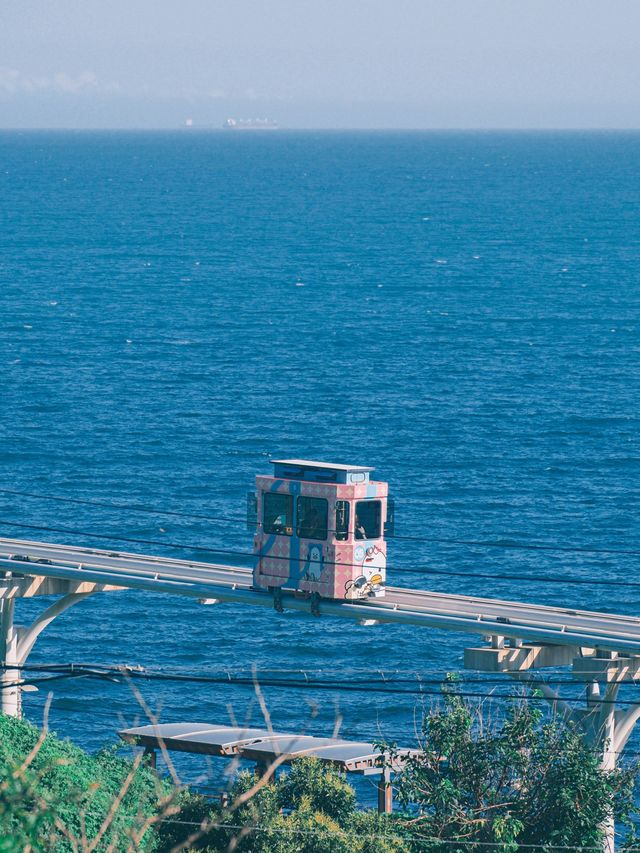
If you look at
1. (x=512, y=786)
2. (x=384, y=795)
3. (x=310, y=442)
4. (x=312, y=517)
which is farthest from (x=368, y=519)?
(x=310, y=442)

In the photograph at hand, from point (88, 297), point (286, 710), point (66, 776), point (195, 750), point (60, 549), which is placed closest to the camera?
point (66, 776)

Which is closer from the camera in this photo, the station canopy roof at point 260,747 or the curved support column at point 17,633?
the station canopy roof at point 260,747

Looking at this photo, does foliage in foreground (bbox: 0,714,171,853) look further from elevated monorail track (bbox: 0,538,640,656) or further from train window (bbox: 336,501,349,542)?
train window (bbox: 336,501,349,542)

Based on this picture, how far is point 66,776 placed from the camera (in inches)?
1336

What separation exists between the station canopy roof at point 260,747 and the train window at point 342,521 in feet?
22.8

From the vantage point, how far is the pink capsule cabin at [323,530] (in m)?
49.0

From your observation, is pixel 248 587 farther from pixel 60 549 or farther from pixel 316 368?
pixel 316 368

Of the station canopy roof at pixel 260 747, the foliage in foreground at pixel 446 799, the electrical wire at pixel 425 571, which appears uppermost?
the foliage in foreground at pixel 446 799

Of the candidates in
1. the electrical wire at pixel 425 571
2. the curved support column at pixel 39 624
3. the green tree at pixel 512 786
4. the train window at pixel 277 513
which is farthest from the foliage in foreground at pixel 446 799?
the electrical wire at pixel 425 571

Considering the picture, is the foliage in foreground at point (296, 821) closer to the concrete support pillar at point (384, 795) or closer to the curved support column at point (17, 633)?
the concrete support pillar at point (384, 795)

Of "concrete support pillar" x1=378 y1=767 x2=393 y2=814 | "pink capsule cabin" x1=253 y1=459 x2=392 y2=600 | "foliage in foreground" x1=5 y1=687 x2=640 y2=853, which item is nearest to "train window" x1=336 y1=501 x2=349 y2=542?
"pink capsule cabin" x1=253 y1=459 x2=392 y2=600

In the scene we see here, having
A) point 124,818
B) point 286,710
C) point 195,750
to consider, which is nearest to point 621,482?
point 286,710

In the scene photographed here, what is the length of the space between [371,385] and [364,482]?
86.5m

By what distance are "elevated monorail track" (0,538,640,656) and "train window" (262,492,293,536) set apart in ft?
7.07
